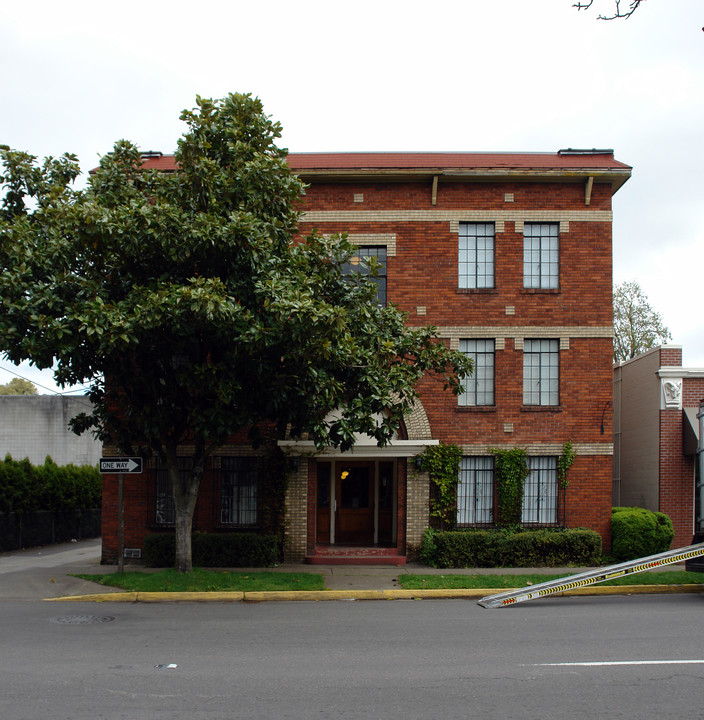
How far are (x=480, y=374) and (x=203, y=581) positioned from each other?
27.7 ft

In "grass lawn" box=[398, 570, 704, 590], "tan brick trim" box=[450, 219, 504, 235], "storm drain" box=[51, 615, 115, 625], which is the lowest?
"grass lawn" box=[398, 570, 704, 590]

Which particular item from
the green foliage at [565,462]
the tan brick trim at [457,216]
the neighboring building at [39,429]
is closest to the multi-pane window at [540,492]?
the green foliage at [565,462]

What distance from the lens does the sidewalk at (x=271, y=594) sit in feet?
46.7

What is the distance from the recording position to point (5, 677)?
802cm

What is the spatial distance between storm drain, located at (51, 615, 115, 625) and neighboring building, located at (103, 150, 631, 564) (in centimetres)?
674

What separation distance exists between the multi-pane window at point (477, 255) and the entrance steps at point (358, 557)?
6766mm

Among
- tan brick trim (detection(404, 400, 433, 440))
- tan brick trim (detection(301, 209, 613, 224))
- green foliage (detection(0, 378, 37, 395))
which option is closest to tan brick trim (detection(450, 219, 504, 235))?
tan brick trim (detection(301, 209, 613, 224))

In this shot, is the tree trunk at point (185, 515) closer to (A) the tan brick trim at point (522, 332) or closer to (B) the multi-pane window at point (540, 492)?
(A) the tan brick trim at point (522, 332)

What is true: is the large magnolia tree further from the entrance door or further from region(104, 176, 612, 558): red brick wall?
the entrance door

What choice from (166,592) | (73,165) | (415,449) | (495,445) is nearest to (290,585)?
(166,592)

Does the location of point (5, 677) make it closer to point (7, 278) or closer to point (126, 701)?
point (126, 701)

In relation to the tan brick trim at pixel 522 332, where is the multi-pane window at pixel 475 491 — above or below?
below

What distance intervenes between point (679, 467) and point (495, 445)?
4.95 meters

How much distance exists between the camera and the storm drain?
11.7m
